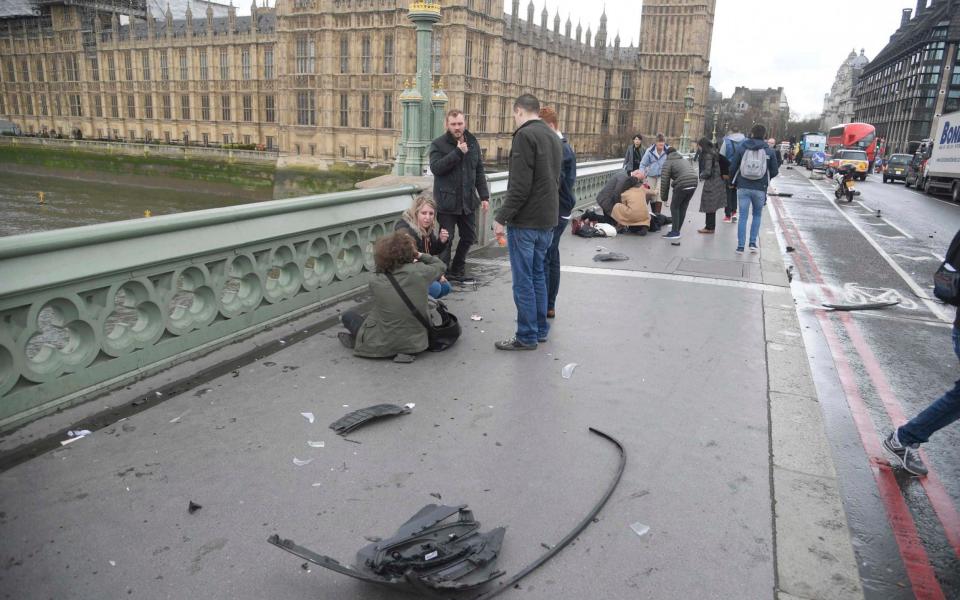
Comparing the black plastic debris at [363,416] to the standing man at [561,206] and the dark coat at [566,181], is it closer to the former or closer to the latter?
the standing man at [561,206]

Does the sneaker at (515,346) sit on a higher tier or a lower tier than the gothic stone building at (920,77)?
lower

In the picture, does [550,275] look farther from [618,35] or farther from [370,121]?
[618,35]

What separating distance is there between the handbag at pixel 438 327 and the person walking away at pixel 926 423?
129 inches

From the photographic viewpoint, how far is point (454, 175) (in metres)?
7.70

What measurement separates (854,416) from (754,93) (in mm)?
180922

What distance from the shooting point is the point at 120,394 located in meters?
4.46

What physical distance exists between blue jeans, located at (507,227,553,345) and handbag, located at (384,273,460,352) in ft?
1.88

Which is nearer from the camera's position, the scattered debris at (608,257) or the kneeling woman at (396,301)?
the kneeling woman at (396,301)

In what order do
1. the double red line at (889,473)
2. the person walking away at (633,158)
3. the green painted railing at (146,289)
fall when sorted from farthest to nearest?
1. the person walking away at (633,158)
2. the green painted railing at (146,289)
3. the double red line at (889,473)

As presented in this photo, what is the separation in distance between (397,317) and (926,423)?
3690 mm

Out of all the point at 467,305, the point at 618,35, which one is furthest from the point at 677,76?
the point at 467,305

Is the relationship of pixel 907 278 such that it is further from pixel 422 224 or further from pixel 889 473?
pixel 422 224

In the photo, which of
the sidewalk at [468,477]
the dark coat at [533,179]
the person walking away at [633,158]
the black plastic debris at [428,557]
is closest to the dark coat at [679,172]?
the person walking away at [633,158]

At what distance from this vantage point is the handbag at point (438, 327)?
522 cm
